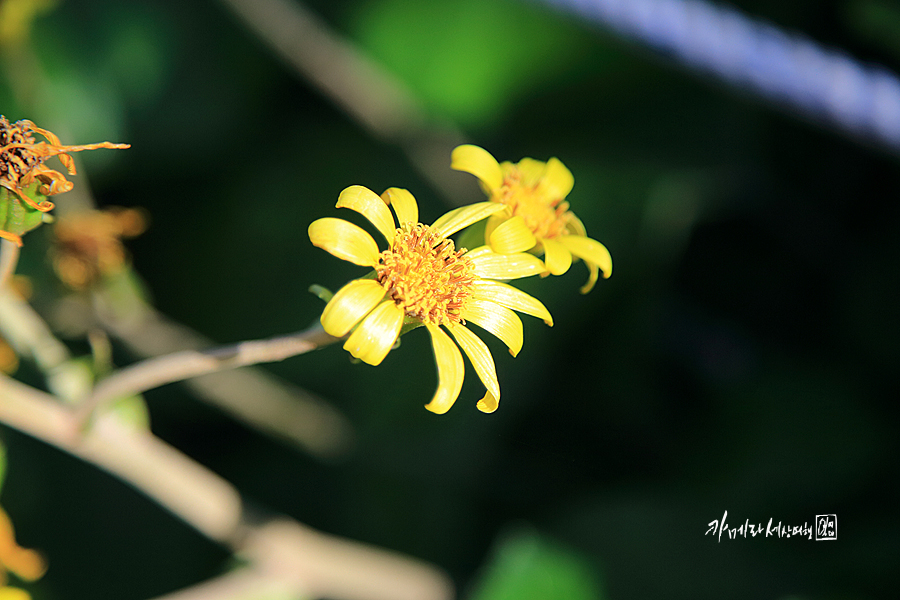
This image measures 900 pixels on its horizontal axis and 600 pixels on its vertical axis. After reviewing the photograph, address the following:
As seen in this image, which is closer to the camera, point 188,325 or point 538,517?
point 538,517

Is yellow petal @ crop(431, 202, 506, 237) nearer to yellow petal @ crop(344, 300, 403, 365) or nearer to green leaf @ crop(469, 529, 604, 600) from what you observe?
yellow petal @ crop(344, 300, 403, 365)

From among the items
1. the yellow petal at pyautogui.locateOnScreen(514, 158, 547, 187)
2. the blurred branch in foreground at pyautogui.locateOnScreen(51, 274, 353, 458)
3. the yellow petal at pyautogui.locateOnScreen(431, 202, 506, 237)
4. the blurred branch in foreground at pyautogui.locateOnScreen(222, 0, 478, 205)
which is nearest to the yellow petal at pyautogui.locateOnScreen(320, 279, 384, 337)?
the yellow petal at pyautogui.locateOnScreen(431, 202, 506, 237)

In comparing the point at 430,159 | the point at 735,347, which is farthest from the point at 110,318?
the point at 735,347

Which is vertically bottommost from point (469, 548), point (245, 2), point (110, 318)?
point (469, 548)

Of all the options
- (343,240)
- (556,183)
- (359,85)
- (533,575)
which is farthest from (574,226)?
(359,85)

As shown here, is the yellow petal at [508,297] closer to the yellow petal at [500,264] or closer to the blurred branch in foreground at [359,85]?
the yellow petal at [500,264]

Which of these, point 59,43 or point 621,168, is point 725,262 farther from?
point 59,43

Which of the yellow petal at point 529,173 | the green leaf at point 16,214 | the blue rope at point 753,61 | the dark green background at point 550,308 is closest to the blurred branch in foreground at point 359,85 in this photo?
the dark green background at point 550,308
